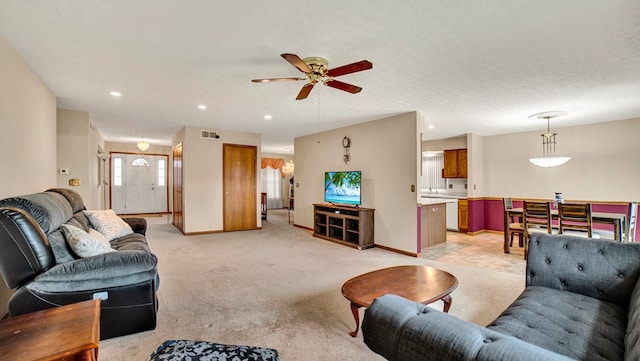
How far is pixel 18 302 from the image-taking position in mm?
1941

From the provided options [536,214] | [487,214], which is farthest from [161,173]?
[536,214]

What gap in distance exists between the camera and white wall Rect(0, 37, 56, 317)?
7.98ft

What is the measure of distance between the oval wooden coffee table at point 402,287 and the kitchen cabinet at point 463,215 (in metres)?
4.81

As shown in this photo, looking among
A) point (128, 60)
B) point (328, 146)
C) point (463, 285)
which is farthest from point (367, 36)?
point (328, 146)

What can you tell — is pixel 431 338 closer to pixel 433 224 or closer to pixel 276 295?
pixel 276 295

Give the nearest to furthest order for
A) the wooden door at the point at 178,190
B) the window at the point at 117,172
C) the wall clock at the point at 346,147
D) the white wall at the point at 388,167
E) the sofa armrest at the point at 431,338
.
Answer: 1. the sofa armrest at the point at 431,338
2. the white wall at the point at 388,167
3. the wall clock at the point at 346,147
4. the wooden door at the point at 178,190
5. the window at the point at 117,172

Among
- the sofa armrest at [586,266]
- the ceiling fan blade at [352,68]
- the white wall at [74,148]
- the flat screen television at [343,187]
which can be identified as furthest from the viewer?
the flat screen television at [343,187]

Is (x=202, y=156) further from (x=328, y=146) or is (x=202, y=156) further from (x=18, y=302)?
(x=18, y=302)

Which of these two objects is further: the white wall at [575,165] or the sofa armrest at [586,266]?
the white wall at [575,165]

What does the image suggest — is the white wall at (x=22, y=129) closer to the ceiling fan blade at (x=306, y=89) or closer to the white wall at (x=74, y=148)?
the white wall at (x=74, y=148)

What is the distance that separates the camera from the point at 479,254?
15.9 ft

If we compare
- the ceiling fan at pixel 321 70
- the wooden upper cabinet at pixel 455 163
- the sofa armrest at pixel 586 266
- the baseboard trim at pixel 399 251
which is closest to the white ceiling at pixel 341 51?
the ceiling fan at pixel 321 70

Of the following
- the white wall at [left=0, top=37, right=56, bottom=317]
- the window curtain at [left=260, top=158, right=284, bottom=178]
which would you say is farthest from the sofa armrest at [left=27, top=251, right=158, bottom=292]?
the window curtain at [left=260, top=158, right=284, bottom=178]

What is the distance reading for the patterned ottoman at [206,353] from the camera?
142 centimetres
